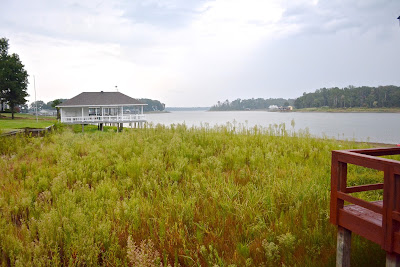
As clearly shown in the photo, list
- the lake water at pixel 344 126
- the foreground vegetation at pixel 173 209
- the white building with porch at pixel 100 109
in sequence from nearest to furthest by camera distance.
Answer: the foreground vegetation at pixel 173 209
the lake water at pixel 344 126
the white building with porch at pixel 100 109

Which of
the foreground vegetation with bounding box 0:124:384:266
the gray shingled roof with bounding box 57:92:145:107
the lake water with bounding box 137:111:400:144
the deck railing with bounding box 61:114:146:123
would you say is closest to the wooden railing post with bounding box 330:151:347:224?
the foreground vegetation with bounding box 0:124:384:266

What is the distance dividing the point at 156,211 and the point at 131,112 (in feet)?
120

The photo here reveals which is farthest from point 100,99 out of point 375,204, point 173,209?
point 375,204

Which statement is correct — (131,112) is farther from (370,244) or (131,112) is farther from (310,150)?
(370,244)

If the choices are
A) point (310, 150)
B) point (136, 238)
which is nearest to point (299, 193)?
point (136, 238)

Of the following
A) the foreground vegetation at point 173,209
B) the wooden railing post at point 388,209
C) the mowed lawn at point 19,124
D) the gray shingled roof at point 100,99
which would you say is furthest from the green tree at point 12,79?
the wooden railing post at point 388,209

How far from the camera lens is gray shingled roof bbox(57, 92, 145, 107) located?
39094 millimetres

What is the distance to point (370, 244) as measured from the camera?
15.9 ft

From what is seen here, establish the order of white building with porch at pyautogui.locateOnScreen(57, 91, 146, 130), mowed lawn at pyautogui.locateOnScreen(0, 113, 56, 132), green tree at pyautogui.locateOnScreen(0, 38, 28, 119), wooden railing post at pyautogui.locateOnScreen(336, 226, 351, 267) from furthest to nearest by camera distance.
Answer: green tree at pyautogui.locateOnScreen(0, 38, 28, 119)
white building with porch at pyautogui.locateOnScreen(57, 91, 146, 130)
mowed lawn at pyautogui.locateOnScreen(0, 113, 56, 132)
wooden railing post at pyautogui.locateOnScreen(336, 226, 351, 267)

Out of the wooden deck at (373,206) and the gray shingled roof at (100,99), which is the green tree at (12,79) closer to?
the gray shingled roof at (100,99)

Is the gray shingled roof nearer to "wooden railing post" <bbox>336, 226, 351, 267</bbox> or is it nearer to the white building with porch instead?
the white building with porch

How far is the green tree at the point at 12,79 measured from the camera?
43969 mm

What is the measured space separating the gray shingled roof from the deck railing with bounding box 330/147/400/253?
37.9 meters

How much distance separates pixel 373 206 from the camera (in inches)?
137
